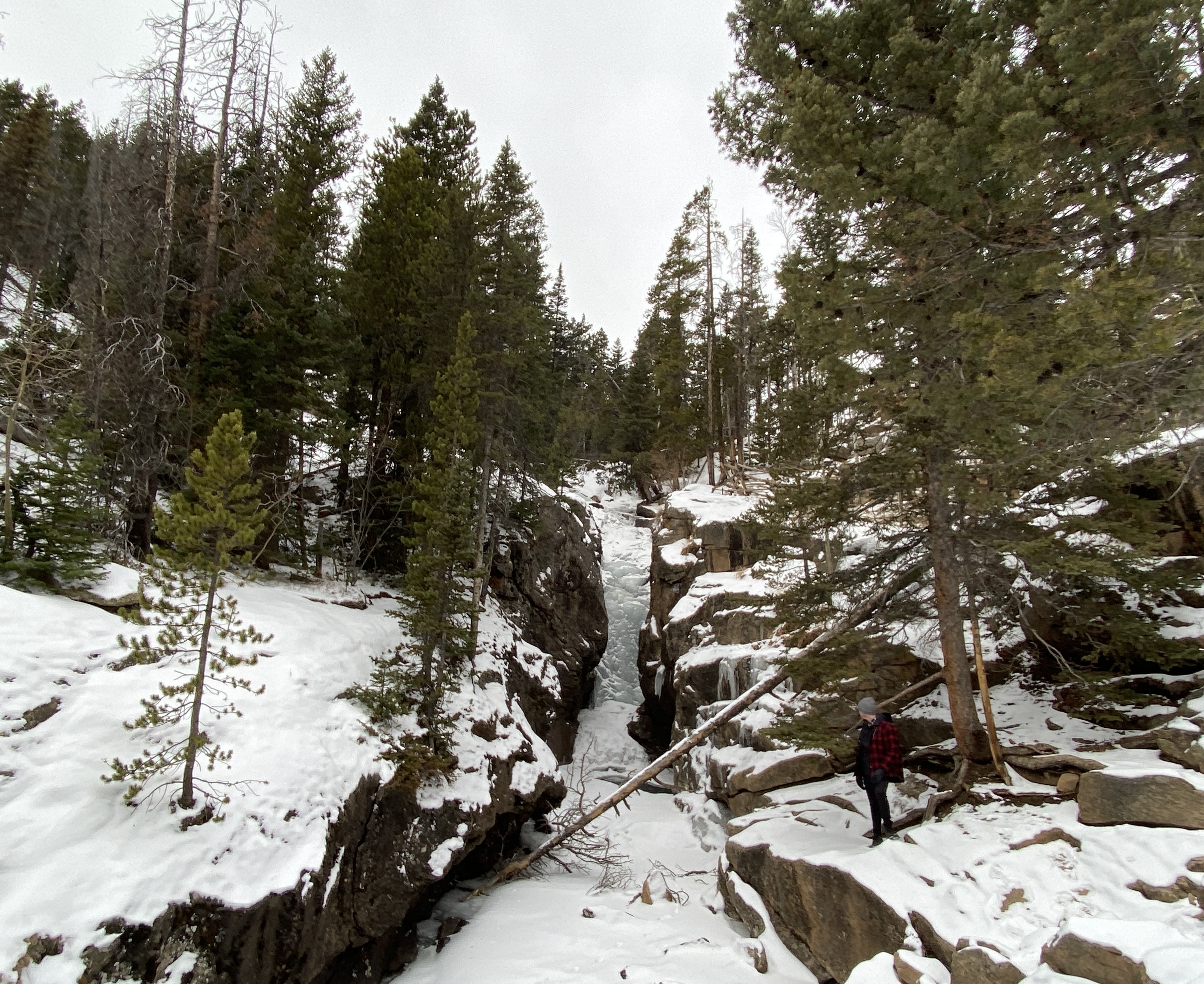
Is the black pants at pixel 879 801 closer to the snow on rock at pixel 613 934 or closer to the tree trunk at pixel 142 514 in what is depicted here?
the snow on rock at pixel 613 934

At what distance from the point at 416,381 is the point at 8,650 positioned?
9435 mm

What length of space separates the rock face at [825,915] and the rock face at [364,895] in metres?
5.16

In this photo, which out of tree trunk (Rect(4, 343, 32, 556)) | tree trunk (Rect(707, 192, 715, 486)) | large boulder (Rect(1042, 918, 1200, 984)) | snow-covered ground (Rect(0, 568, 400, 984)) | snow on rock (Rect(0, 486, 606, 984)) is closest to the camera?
large boulder (Rect(1042, 918, 1200, 984))

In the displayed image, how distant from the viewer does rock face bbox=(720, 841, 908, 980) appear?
19.5 feet

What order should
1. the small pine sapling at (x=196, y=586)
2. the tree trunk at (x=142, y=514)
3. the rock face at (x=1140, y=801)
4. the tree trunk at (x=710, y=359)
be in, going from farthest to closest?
the tree trunk at (x=710, y=359) < the tree trunk at (x=142, y=514) < the small pine sapling at (x=196, y=586) < the rock face at (x=1140, y=801)

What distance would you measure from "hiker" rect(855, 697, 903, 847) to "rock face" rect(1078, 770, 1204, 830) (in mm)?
1817

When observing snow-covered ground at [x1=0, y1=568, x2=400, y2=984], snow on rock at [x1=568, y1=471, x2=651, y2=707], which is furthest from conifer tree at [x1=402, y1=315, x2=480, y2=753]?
snow on rock at [x1=568, y1=471, x2=651, y2=707]

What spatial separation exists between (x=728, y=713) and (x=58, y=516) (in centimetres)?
1104

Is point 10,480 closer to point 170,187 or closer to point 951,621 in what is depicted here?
point 170,187

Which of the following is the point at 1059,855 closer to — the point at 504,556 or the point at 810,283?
the point at 810,283

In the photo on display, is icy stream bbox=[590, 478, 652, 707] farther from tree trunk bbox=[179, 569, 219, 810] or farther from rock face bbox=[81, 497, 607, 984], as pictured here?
tree trunk bbox=[179, 569, 219, 810]

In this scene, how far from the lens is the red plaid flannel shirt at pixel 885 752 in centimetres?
693

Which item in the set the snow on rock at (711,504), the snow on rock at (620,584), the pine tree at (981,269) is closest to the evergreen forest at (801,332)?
the pine tree at (981,269)

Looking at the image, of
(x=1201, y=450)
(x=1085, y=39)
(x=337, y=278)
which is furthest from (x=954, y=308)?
A: (x=337, y=278)
